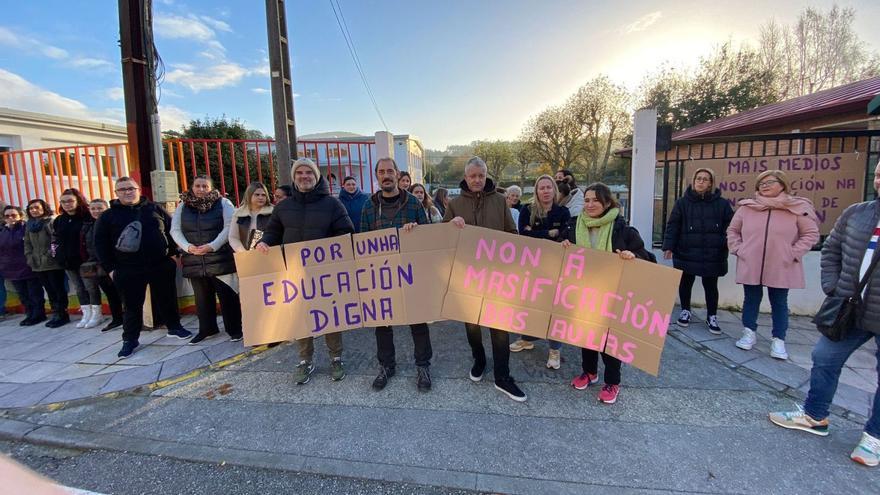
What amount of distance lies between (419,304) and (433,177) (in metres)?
47.9

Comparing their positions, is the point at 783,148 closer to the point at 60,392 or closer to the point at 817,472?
the point at 817,472

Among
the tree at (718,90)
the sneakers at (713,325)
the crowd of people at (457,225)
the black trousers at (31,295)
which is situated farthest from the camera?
the tree at (718,90)

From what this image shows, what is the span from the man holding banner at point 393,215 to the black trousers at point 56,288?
5.27 m

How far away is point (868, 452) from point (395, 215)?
11.3 ft

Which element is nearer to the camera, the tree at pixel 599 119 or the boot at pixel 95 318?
the boot at pixel 95 318

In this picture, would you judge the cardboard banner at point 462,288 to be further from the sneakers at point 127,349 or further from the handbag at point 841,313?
the sneakers at point 127,349

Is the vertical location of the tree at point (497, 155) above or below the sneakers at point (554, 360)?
above

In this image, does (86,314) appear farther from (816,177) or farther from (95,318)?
(816,177)

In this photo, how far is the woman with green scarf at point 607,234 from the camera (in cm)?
295

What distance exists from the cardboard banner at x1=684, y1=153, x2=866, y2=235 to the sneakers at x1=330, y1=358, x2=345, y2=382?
5230mm

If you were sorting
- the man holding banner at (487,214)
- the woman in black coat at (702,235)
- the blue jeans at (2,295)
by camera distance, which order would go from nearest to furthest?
the man holding banner at (487,214), the woman in black coat at (702,235), the blue jeans at (2,295)

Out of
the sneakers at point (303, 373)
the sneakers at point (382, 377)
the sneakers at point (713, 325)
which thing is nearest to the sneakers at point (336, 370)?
the sneakers at point (303, 373)

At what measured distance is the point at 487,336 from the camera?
4512 millimetres

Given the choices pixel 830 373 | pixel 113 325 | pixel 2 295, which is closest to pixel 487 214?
pixel 830 373
